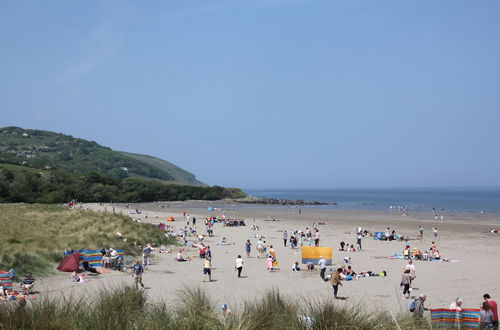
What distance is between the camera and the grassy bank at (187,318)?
19.6 feet

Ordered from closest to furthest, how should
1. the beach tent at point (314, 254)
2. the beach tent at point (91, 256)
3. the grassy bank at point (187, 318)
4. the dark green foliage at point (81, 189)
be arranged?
1. the grassy bank at point (187, 318)
2. the beach tent at point (91, 256)
3. the beach tent at point (314, 254)
4. the dark green foliage at point (81, 189)

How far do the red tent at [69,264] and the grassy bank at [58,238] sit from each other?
0.42 metres

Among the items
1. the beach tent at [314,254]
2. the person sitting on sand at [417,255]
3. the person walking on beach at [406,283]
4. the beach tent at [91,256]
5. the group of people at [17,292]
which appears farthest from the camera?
the person sitting on sand at [417,255]

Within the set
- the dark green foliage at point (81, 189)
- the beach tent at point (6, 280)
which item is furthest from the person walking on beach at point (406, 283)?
the dark green foliage at point (81, 189)

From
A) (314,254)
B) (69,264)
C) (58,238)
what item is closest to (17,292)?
(69,264)

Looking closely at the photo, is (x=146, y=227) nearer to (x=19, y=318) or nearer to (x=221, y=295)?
(x=221, y=295)

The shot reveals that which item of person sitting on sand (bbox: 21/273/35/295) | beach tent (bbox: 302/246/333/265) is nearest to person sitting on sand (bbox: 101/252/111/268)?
person sitting on sand (bbox: 21/273/35/295)

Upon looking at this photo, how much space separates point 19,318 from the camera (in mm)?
5918

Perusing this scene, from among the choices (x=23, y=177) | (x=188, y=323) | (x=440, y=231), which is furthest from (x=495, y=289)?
(x=23, y=177)

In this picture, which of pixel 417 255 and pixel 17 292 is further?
pixel 417 255

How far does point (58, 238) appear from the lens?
23375 millimetres

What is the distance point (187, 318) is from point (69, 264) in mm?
13241

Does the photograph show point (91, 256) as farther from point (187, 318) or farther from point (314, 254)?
point (187, 318)

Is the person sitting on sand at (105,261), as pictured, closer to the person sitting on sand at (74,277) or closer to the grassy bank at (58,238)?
the grassy bank at (58,238)
